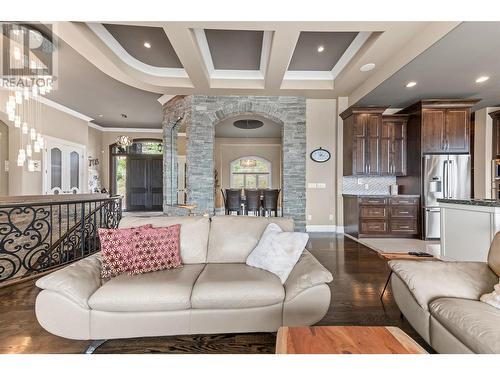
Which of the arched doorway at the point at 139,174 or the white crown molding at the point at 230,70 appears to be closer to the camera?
the white crown molding at the point at 230,70

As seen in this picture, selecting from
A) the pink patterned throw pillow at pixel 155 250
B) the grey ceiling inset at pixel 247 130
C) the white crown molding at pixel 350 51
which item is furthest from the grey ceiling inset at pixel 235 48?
the pink patterned throw pillow at pixel 155 250

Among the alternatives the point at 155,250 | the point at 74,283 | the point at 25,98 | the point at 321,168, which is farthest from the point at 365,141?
the point at 25,98

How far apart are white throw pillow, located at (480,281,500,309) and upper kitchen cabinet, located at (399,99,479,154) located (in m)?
4.15

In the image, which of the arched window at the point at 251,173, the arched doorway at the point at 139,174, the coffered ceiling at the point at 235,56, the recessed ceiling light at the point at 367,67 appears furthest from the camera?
the arched window at the point at 251,173

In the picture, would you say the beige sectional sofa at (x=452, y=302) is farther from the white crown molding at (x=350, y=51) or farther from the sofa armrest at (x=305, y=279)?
the white crown molding at (x=350, y=51)

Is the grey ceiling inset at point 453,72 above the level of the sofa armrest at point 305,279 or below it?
above

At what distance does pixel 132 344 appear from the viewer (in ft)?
5.69

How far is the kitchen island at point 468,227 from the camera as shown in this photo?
2.60m

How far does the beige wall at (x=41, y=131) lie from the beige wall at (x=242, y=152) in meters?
4.98

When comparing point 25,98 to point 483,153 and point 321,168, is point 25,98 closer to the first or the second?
point 321,168

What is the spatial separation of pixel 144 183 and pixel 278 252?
9.09 m

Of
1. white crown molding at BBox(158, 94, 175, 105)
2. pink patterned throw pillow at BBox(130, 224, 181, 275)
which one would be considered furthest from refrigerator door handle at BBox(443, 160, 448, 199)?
white crown molding at BBox(158, 94, 175, 105)
